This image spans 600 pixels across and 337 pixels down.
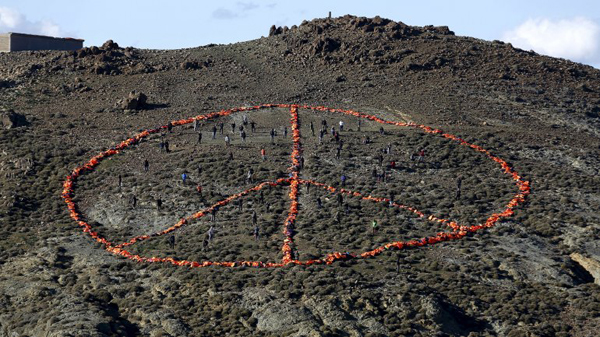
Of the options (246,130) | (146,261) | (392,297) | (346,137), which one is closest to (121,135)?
(246,130)

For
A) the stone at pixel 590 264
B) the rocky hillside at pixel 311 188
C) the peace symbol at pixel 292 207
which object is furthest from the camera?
the peace symbol at pixel 292 207

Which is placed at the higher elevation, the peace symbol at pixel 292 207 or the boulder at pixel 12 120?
the boulder at pixel 12 120

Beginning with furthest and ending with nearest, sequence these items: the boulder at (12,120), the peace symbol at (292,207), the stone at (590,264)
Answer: the boulder at (12,120), the peace symbol at (292,207), the stone at (590,264)

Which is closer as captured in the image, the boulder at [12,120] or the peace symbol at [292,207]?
the peace symbol at [292,207]

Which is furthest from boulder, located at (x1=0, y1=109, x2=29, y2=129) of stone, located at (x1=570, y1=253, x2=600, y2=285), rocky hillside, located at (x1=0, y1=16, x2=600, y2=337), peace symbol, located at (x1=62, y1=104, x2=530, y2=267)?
stone, located at (x1=570, y1=253, x2=600, y2=285)

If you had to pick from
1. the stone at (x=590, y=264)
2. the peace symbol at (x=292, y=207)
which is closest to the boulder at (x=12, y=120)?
the peace symbol at (x=292, y=207)

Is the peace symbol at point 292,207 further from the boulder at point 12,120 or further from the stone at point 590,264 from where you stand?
the boulder at point 12,120

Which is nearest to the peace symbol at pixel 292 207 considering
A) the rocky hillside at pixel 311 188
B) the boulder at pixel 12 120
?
the rocky hillside at pixel 311 188

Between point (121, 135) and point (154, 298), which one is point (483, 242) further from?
point (121, 135)
